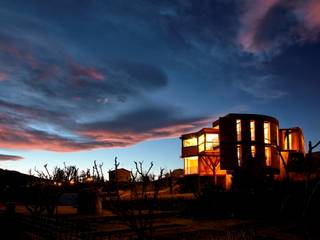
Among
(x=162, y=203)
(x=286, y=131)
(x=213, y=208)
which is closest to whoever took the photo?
(x=213, y=208)

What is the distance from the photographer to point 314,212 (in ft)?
69.9

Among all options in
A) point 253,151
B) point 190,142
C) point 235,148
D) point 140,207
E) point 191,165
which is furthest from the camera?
point 190,142

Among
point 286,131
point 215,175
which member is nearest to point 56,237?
point 215,175

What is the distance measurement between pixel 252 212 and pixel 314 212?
5.71 m

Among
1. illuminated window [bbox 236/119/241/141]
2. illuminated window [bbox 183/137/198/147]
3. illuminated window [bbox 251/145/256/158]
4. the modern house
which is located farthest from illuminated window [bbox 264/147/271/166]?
illuminated window [bbox 183/137/198/147]

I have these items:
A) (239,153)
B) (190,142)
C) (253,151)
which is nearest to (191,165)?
(190,142)

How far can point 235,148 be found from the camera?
46.2 m

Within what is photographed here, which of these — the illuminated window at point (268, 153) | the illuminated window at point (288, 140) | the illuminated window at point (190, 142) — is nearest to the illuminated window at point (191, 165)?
the illuminated window at point (190, 142)

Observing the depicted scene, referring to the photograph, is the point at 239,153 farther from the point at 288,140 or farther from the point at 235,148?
the point at 288,140

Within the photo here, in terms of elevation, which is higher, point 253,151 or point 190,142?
point 190,142

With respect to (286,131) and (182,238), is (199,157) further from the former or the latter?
(182,238)

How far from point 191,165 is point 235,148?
774 centimetres

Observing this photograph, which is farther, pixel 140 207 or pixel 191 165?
pixel 191 165

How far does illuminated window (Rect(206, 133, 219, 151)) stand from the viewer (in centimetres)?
4838
